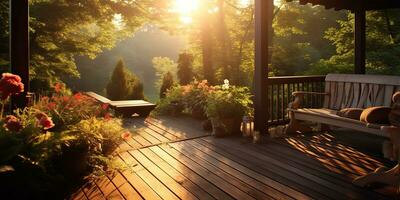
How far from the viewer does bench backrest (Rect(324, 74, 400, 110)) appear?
4090 millimetres

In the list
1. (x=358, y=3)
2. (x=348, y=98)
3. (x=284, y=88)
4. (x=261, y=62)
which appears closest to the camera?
(x=348, y=98)

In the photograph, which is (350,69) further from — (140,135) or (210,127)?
(140,135)

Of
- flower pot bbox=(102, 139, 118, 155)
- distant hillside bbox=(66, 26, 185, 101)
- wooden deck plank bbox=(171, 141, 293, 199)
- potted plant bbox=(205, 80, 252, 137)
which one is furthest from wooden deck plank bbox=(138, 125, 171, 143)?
distant hillside bbox=(66, 26, 185, 101)

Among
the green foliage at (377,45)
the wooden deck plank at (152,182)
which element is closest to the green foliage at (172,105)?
the wooden deck plank at (152,182)

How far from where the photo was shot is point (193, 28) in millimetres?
15719

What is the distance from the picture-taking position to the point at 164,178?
320cm

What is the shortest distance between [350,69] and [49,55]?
10.1 metres

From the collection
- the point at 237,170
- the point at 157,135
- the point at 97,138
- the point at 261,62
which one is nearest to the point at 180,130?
the point at 157,135

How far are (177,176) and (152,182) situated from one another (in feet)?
0.93

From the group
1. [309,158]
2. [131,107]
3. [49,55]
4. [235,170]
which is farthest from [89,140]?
[49,55]

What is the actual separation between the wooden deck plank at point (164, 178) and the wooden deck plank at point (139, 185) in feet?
0.55

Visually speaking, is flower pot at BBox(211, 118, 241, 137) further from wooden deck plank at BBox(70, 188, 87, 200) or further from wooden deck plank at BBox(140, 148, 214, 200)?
wooden deck plank at BBox(70, 188, 87, 200)

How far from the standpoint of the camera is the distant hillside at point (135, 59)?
89.9 ft

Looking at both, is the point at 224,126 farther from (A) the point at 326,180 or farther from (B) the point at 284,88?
(A) the point at 326,180
